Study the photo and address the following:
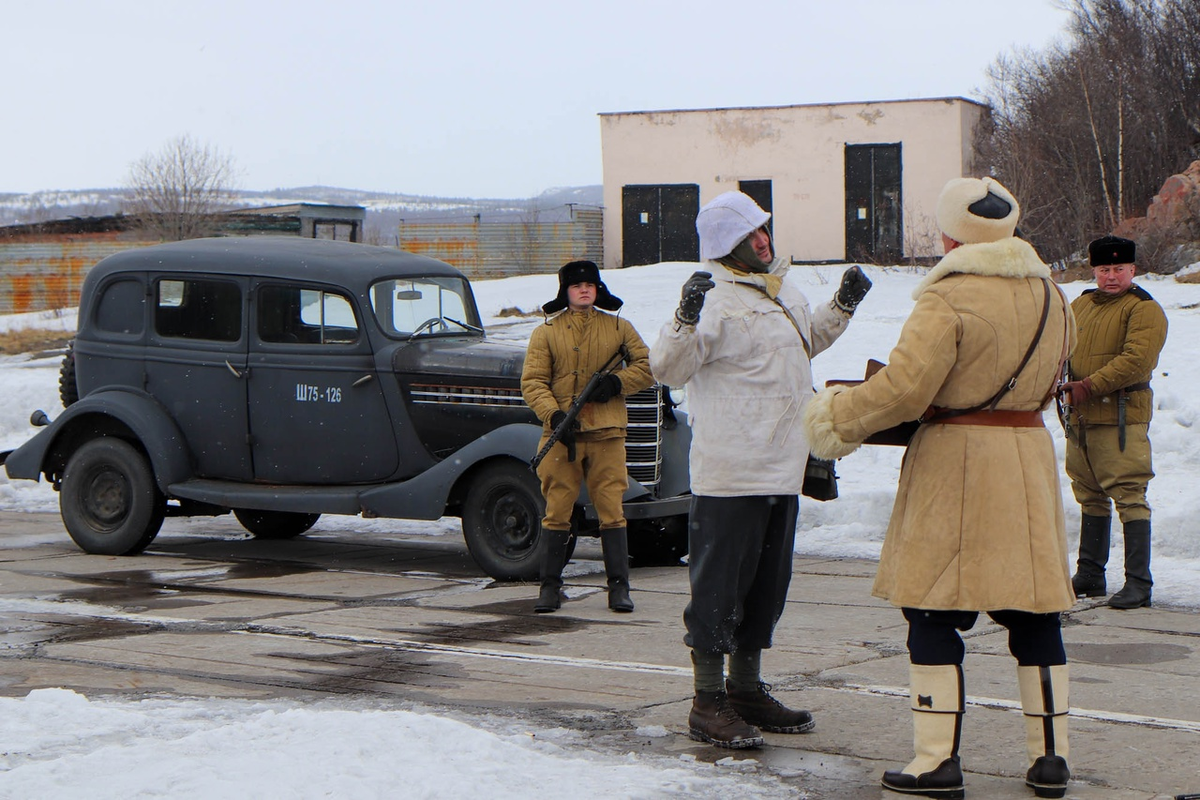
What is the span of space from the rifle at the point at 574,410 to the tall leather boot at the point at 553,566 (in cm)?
38

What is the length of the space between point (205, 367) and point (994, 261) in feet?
21.9

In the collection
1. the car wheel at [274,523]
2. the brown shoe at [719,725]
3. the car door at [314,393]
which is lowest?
the car wheel at [274,523]

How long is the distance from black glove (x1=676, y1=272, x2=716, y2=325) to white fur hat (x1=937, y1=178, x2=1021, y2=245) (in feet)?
2.48

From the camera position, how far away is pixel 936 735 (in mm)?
3984

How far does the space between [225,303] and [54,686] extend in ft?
14.5

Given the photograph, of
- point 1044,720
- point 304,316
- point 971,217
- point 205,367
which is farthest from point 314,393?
point 1044,720

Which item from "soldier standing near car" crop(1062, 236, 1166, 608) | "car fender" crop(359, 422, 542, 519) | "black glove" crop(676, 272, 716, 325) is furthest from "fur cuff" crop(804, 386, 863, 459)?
"car fender" crop(359, 422, 542, 519)

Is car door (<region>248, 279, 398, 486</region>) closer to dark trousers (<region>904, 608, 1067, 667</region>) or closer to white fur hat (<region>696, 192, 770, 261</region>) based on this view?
white fur hat (<region>696, 192, 770, 261</region>)

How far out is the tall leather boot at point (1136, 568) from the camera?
7113mm

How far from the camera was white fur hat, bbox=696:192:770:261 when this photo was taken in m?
4.73

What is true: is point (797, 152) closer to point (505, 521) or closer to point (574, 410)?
point (505, 521)

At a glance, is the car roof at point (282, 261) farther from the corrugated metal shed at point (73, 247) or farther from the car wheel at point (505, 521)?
the corrugated metal shed at point (73, 247)

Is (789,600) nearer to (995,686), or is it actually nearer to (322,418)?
(995,686)

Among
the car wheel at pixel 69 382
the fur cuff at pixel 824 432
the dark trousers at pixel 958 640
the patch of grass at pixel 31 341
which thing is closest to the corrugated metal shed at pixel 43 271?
the patch of grass at pixel 31 341
